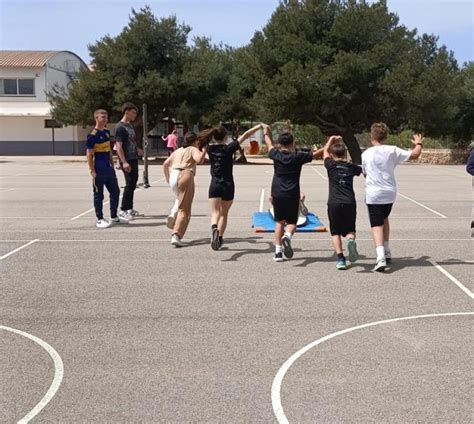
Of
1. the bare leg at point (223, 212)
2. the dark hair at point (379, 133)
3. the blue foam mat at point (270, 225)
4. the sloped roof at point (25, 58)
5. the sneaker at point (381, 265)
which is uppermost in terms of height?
the sloped roof at point (25, 58)

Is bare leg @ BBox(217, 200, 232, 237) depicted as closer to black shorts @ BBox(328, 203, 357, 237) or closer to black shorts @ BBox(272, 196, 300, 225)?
black shorts @ BBox(272, 196, 300, 225)

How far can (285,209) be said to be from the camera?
27.3 ft

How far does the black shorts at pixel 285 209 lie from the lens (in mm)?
8336

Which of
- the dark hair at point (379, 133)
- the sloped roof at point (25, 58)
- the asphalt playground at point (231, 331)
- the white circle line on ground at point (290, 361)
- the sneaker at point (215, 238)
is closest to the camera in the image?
the white circle line on ground at point (290, 361)

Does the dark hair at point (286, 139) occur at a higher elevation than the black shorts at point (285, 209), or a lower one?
higher

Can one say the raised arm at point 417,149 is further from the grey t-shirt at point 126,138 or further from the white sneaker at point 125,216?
the white sneaker at point 125,216

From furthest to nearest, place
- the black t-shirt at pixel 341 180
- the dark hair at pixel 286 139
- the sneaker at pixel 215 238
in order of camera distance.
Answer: the sneaker at pixel 215 238 < the dark hair at pixel 286 139 < the black t-shirt at pixel 341 180

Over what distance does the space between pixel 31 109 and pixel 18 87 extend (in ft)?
7.63

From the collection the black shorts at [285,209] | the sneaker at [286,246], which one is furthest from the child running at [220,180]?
the sneaker at [286,246]

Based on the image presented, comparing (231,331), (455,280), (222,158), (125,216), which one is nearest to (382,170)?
(455,280)

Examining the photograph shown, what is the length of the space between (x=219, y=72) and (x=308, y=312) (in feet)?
Answer: 120

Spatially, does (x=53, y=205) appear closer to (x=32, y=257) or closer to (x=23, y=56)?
(x=32, y=257)

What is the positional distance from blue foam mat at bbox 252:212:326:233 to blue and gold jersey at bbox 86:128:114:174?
9.20ft

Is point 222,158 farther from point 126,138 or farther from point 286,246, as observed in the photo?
point 126,138
